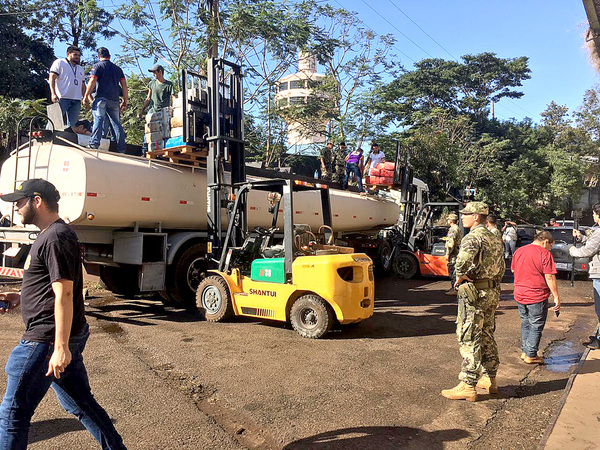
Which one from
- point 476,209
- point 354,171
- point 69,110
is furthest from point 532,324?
point 354,171

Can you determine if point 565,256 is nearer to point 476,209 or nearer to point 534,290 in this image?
point 534,290

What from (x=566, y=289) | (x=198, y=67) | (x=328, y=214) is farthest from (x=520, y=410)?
(x=198, y=67)

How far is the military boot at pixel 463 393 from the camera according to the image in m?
4.35

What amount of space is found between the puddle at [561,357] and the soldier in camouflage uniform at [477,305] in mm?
1535

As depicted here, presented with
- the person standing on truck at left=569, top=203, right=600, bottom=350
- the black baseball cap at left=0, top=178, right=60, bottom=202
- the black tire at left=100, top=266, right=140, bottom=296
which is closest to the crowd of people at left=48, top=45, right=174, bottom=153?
the black tire at left=100, top=266, right=140, bottom=296

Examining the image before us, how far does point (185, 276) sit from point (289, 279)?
112 inches

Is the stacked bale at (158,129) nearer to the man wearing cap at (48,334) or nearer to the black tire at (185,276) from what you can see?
the black tire at (185,276)

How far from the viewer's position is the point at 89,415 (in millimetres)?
2787

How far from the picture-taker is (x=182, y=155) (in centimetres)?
867

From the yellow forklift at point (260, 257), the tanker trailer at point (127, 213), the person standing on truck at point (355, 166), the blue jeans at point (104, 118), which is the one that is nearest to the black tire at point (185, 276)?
the tanker trailer at point (127, 213)

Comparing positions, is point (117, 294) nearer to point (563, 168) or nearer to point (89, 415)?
point (89, 415)

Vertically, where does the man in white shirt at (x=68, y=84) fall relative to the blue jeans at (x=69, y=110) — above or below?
above

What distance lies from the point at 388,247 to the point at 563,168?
75.5 feet

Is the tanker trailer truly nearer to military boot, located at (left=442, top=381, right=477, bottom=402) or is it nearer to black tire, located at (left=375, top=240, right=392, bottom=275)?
black tire, located at (left=375, top=240, right=392, bottom=275)
